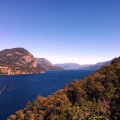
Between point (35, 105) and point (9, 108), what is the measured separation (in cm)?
5125

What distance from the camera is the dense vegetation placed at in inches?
1999

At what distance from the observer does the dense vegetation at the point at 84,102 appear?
50781 millimetres

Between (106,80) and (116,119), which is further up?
(106,80)

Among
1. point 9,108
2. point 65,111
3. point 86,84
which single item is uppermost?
point 86,84

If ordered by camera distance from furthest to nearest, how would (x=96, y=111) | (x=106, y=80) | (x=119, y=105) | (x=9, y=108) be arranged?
(x=9, y=108) < (x=106, y=80) < (x=119, y=105) < (x=96, y=111)

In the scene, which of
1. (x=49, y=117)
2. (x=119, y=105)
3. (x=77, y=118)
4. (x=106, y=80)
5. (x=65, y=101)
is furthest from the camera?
(x=106, y=80)

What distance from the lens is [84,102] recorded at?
56.5 meters

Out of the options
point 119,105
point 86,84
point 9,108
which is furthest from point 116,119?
point 9,108

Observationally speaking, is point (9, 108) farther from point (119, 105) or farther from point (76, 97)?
point (119, 105)

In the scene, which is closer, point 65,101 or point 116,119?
point 116,119

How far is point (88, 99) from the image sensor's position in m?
64.0

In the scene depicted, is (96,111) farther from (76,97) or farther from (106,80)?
(106,80)

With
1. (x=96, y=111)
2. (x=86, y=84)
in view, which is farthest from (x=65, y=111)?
(x=86, y=84)

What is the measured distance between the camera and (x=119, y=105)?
165 feet
